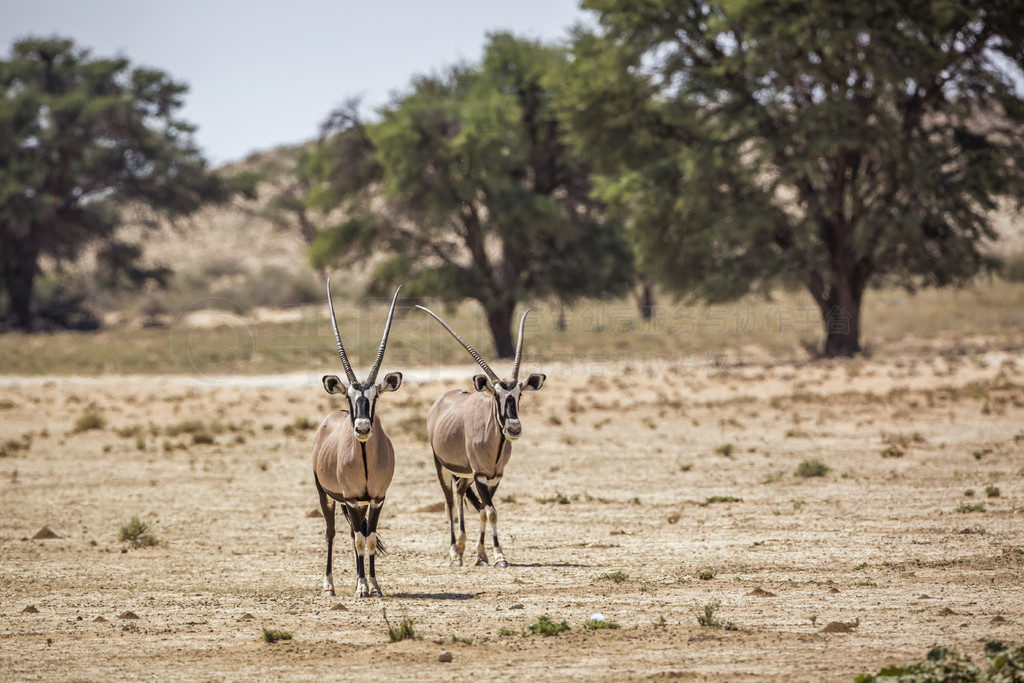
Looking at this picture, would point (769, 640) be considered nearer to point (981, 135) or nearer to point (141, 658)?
point (141, 658)

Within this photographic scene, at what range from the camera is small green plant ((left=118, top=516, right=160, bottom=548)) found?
41.1ft

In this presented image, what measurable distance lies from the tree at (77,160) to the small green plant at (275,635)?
47444 mm

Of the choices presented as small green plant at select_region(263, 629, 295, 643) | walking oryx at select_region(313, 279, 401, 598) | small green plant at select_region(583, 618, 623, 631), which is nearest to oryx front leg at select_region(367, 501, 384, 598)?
walking oryx at select_region(313, 279, 401, 598)

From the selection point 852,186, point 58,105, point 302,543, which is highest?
point 58,105

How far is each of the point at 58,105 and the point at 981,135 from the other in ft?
131

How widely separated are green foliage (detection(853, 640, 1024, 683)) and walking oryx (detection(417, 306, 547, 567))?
4.58m

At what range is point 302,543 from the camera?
12.7 meters

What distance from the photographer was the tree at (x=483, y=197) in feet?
123

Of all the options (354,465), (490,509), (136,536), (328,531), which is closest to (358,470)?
(354,465)

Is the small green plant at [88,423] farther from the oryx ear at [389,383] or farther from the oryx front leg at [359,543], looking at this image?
the oryx ear at [389,383]

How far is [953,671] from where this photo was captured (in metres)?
6.02

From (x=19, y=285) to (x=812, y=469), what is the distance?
48181 mm

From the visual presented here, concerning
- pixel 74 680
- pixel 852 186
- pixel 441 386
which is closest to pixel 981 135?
pixel 852 186

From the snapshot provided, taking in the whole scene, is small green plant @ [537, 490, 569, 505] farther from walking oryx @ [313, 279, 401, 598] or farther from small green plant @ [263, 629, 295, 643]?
small green plant @ [263, 629, 295, 643]
